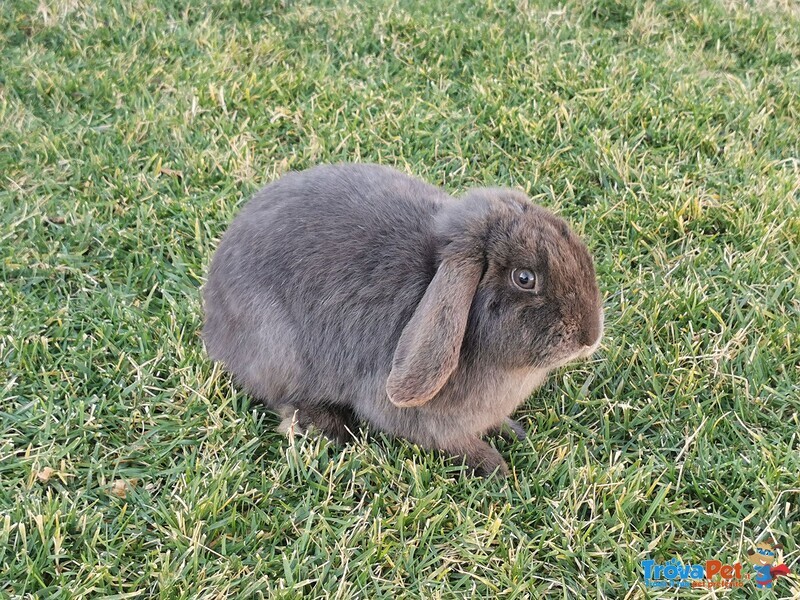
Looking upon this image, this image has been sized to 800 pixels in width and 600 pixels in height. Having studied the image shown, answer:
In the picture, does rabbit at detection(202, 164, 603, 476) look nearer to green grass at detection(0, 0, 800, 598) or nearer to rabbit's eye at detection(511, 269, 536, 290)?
rabbit's eye at detection(511, 269, 536, 290)

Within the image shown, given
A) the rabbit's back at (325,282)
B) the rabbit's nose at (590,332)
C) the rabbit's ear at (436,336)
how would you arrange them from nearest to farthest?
the rabbit's ear at (436,336) → the rabbit's nose at (590,332) → the rabbit's back at (325,282)

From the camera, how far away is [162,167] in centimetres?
421

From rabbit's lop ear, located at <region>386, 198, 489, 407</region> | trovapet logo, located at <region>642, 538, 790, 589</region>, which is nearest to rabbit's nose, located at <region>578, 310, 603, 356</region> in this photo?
rabbit's lop ear, located at <region>386, 198, 489, 407</region>

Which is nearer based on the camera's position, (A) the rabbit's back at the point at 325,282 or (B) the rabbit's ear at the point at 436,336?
(B) the rabbit's ear at the point at 436,336

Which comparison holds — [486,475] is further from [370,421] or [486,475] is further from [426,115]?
[426,115]

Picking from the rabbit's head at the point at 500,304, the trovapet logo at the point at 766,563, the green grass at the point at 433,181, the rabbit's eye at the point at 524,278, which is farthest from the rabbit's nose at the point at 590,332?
the trovapet logo at the point at 766,563

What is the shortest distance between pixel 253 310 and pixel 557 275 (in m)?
1.14

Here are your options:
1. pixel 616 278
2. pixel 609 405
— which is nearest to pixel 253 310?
pixel 609 405

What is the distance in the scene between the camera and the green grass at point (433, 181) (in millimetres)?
2576

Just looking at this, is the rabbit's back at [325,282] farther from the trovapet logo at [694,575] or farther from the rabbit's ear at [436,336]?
the trovapet logo at [694,575]

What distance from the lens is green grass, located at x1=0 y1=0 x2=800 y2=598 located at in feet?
8.45

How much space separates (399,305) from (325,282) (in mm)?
288

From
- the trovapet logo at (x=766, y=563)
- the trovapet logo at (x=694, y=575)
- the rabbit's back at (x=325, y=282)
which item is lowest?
the trovapet logo at (x=694, y=575)

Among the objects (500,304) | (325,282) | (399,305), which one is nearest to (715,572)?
(500,304)
